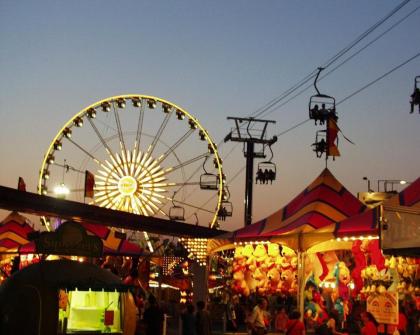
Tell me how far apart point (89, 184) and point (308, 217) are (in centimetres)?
1627

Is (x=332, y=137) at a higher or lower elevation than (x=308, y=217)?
higher

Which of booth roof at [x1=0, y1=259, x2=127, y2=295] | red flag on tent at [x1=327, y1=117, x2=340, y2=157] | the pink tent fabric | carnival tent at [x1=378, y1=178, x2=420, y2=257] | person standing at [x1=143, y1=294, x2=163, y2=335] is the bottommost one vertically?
person standing at [x1=143, y1=294, x2=163, y2=335]

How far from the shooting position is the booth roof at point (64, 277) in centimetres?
1287

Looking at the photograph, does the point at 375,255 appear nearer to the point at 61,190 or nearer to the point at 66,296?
the point at 66,296

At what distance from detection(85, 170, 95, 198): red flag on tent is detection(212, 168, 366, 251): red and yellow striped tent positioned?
13.8 metres

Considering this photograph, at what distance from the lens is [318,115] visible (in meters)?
18.1

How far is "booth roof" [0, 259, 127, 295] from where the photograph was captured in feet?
42.2

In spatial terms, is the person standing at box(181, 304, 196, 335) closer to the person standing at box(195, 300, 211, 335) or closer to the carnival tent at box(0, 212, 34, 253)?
the person standing at box(195, 300, 211, 335)

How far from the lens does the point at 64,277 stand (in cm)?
1320

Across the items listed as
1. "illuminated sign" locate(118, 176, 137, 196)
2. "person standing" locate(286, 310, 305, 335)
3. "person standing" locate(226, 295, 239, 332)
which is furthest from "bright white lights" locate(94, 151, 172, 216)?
"person standing" locate(286, 310, 305, 335)

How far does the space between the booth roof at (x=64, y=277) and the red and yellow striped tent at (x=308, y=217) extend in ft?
11.1

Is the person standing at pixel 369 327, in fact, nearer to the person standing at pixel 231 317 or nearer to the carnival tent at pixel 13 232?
the person standing at pixel 231 317

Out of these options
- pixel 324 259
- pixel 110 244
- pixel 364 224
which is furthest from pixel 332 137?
pixel 110 244

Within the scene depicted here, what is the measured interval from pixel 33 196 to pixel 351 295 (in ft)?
29.6
